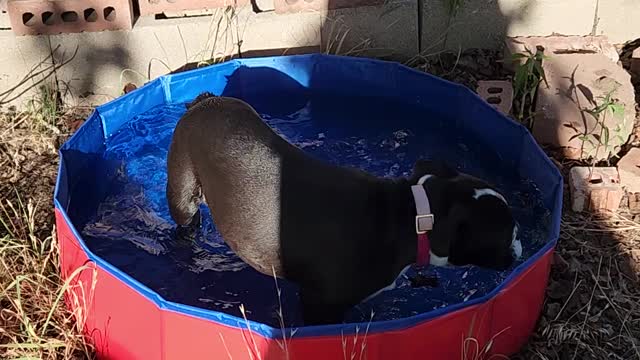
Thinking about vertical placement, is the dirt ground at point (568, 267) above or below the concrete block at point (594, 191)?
below

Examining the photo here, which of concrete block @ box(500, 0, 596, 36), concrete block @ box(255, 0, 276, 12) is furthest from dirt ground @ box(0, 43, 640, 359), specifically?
concrete block @ box(255, 0, 276, 12)

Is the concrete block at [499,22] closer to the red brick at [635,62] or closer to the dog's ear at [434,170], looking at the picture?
the red brick at [635,62]

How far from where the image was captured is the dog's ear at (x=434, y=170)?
3.85m

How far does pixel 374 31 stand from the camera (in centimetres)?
559

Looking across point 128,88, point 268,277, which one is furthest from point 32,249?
point 128,88

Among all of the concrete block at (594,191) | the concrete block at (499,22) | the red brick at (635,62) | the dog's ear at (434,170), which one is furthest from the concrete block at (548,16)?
the dog's ear at (434,170)

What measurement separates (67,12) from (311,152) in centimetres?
177

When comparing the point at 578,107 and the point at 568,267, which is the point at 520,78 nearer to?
the point at 578,107

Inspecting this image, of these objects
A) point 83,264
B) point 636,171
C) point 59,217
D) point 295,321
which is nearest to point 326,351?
point 295,321

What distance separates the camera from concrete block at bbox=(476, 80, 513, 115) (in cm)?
512

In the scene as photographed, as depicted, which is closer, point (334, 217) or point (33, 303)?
point (334, 217)

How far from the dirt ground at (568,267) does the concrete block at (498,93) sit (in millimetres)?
264

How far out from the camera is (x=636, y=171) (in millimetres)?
4707

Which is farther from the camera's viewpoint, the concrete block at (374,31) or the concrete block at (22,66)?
the concrete block at (374,31)
